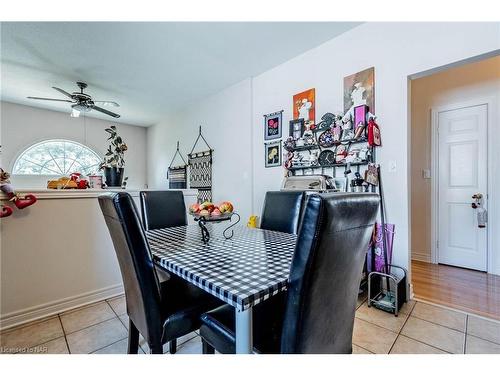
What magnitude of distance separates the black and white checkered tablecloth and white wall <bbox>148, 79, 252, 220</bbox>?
6.51 ft

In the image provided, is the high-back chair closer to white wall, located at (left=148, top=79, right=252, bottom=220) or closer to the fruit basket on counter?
the fruit basket on counter

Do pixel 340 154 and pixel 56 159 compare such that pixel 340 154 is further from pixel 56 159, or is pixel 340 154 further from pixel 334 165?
pixel 56 159

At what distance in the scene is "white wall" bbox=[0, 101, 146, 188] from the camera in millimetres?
4395

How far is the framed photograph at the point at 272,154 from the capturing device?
310 centimetres

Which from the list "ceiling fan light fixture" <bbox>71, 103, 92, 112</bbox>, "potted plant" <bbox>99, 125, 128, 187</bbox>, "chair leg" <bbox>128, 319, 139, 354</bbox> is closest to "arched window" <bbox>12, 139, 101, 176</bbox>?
"ceiling fan light fixture" <bbox>71, 103, 92, 112</bbox>

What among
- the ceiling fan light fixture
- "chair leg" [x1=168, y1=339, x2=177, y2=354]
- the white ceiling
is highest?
the white ceiling

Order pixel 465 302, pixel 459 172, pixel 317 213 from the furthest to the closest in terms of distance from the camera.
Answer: pixel 459 172 < pixel 465 302 < pixel 317 213

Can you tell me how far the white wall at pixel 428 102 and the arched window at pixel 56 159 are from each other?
6229mm

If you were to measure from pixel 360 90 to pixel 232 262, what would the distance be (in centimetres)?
219

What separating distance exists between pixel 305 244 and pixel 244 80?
3427mm

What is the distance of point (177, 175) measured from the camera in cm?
509

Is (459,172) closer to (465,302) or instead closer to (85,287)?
(465,302)
